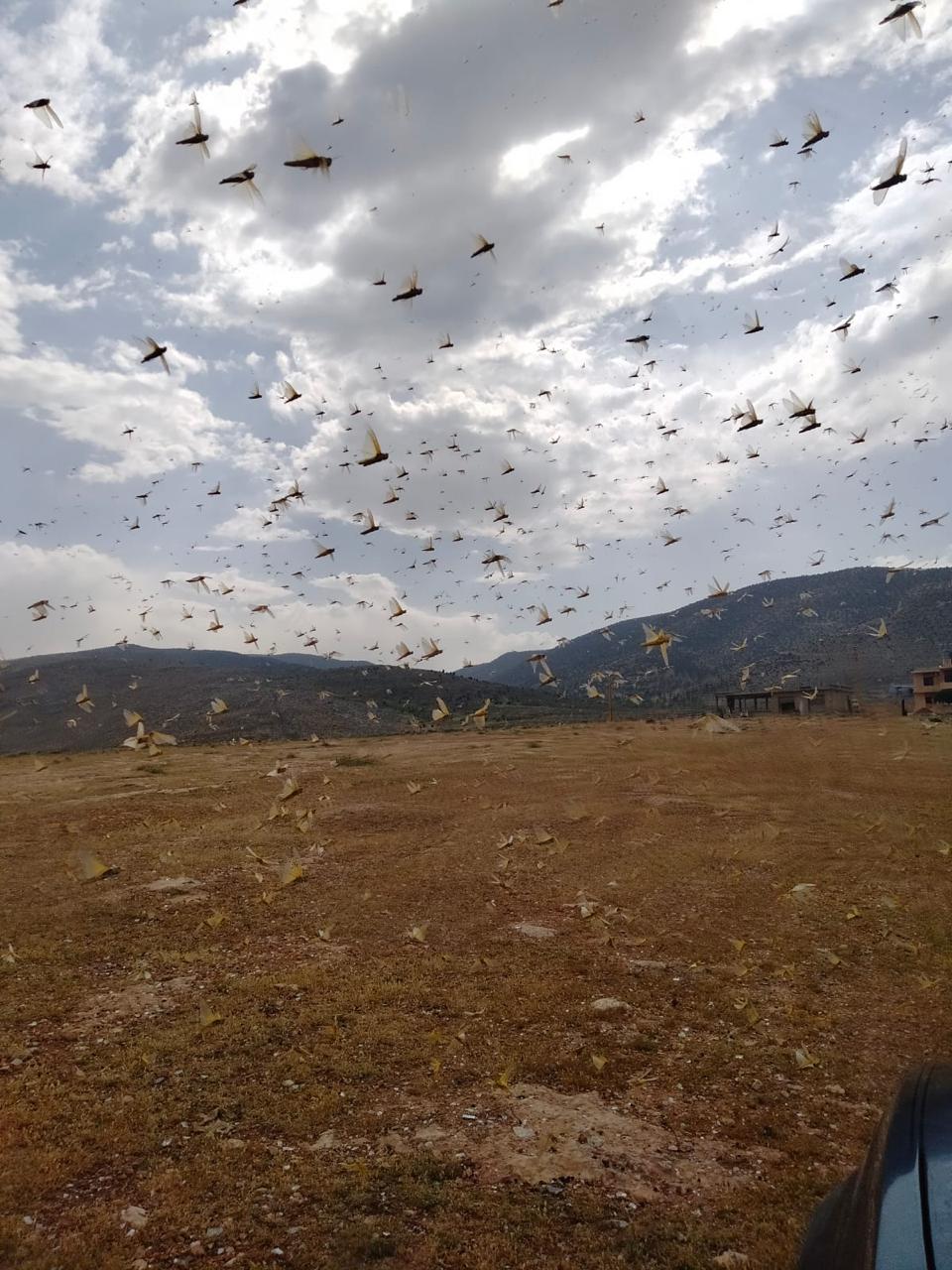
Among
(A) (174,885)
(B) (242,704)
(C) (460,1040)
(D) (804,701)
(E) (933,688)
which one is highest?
(B) (242,704)

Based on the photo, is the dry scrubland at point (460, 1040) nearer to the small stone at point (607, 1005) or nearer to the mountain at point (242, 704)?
the small stone at point (607, 1005)

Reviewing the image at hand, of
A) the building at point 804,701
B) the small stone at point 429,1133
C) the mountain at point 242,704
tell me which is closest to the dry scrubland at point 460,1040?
the small stone at point 429,1133

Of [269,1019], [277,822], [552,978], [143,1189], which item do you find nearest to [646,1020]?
[552,978]

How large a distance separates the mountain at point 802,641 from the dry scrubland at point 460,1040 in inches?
2437

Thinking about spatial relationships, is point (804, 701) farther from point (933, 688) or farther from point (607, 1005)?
point (607, 1005)

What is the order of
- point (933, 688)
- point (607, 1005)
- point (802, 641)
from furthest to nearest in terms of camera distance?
1. point (802, 641)
2. point (933, 688)
3. point (607, 1005)

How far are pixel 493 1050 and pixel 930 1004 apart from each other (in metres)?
4.19

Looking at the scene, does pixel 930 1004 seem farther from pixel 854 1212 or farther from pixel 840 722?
pixel 840 722

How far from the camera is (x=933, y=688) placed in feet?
181

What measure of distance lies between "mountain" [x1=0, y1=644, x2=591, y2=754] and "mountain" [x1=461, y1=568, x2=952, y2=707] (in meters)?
17.3

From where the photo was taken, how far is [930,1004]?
687 centimetres

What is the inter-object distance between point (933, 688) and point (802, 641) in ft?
217

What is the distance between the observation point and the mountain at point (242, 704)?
229ft

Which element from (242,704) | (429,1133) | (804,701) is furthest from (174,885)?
(242,704)
